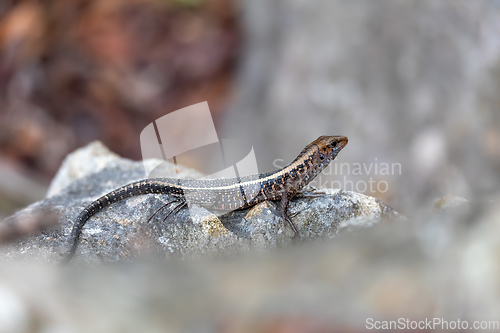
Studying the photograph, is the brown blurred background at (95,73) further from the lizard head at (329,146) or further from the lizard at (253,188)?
the lizard head at (329,146)

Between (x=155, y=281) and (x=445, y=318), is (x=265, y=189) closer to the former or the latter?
(x=155, y=281)

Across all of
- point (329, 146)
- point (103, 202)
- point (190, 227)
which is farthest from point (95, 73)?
point (329, 146)

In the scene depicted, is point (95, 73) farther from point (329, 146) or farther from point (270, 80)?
point (329, 146)

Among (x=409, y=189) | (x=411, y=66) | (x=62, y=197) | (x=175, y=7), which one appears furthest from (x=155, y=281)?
(x=175, y=7)

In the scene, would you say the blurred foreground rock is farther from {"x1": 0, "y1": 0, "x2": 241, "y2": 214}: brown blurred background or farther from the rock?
{"x1": 0, "y1": 0, "x2": 241, "y2": 214}: brown blurred background

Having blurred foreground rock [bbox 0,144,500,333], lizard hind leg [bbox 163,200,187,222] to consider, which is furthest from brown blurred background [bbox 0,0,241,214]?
blurred foreground rock [bbox 0,144,500,333]

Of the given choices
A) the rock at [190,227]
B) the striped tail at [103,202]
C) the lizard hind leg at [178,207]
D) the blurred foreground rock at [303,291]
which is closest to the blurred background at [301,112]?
the blurred foreground rock at [303,291]
